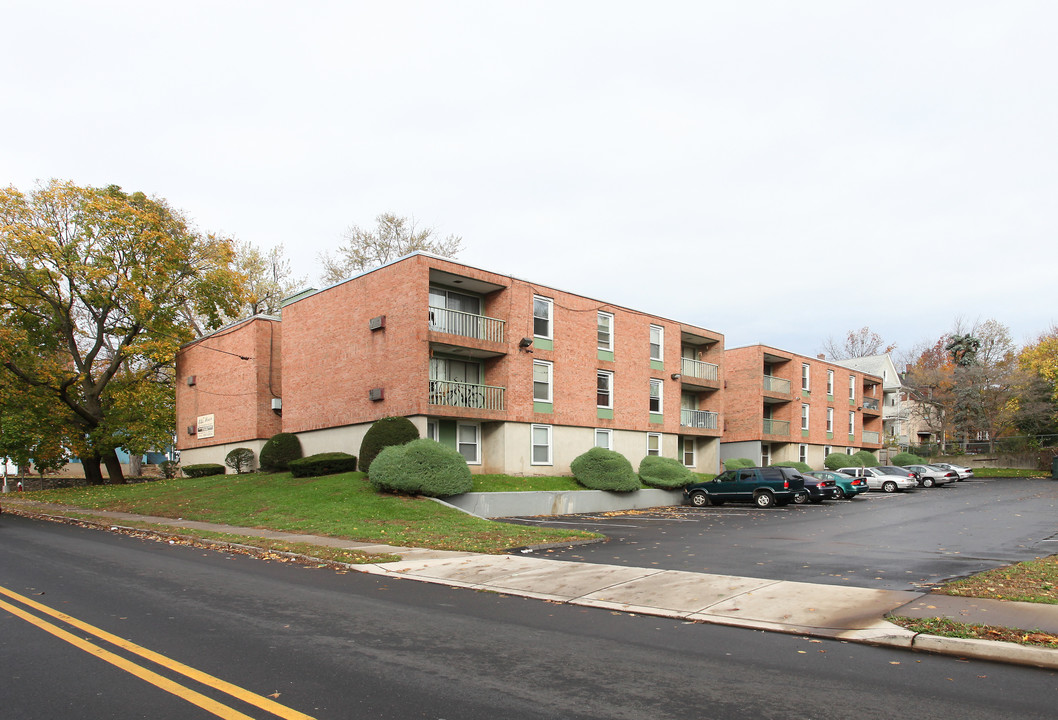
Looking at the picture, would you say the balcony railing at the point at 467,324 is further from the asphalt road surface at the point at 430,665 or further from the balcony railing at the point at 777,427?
the balcony railing at the point at 777,427

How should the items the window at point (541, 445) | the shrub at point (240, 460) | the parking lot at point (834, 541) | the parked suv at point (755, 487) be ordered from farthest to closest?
the shrub at point (240, 460) → the parked suv at point (755, 487) → the window at point (541, 445) → the parking lot at point (834, 541)

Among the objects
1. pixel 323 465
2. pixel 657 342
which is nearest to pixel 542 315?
pixel 657 342

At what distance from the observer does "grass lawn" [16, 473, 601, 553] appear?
52.6 feet

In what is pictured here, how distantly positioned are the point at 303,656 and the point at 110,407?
3783 cm

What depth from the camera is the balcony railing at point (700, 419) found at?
A: 126 ft

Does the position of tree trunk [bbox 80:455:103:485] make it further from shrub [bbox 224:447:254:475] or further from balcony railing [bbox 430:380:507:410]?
balcony railing [bbox 430:380:507:410]

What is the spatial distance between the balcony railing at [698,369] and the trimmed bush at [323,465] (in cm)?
1796

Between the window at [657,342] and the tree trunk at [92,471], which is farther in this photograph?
the tree trunk at [92,471]

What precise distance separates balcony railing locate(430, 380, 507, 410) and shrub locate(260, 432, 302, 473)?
7790 mm

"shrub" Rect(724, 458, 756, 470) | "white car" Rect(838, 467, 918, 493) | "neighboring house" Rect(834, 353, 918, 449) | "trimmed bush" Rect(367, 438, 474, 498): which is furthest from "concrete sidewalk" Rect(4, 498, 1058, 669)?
"neighboring house" Rect(834, 353, 918, 449)

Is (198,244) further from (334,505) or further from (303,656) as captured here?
(303,656)

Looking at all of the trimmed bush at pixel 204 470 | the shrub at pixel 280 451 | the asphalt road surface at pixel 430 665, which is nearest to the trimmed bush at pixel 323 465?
the shrub at pixel 280 451

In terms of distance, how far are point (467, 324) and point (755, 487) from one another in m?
13.6

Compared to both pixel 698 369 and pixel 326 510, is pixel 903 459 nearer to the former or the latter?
pixel 698 369
